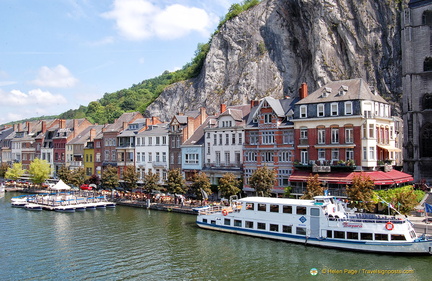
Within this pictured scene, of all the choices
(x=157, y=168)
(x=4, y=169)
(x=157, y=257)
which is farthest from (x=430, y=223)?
(x=4, y=169)

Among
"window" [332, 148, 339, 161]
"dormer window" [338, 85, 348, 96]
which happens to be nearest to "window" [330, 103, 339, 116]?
"dormer window" [338, 85, 348, 96]

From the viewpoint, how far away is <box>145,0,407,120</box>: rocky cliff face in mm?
72812

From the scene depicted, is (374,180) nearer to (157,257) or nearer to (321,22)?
(157,257)

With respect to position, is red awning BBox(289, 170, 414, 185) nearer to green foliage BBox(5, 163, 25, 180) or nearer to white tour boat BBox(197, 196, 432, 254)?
white tour boat BBox(197, 196, 432, 254)

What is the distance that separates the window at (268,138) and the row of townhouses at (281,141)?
4.8 inches

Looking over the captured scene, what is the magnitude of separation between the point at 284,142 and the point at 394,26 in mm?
37060

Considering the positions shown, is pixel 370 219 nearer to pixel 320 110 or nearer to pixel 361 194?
pixel 361 194

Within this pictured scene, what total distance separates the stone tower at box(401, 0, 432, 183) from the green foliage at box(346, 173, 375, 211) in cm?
2404

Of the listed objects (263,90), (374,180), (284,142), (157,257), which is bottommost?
(157,257)

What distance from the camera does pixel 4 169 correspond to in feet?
302

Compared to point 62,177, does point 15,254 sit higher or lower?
lower

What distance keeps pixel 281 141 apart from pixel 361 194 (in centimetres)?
1459

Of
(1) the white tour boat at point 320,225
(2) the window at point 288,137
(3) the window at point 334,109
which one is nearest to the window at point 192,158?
(2) the window at point 288,137

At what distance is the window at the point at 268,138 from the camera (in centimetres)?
5088
